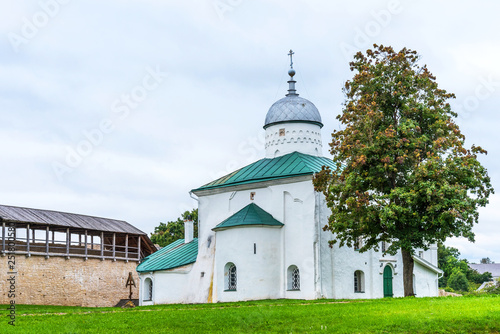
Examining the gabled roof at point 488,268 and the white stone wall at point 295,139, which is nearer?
the white stone wall at point 295,139

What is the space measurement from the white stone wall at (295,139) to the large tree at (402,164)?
8448mm

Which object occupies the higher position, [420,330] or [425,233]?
[425,233]

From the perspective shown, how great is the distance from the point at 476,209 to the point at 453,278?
52.4 meters

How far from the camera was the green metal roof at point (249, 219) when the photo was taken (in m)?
27.7

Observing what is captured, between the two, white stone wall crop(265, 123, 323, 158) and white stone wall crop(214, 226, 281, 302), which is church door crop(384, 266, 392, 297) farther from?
white stone wall crop(265, 123, 323, 158)

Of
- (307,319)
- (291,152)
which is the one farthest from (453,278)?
(307,319)

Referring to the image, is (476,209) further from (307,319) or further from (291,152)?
(291,152)

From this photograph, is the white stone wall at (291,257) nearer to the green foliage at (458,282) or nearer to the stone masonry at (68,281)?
the stone masonry at (68,281)

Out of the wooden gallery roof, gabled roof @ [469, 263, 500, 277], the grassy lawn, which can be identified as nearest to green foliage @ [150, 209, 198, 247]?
the wooden gallery roof

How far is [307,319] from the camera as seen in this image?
14.2 m

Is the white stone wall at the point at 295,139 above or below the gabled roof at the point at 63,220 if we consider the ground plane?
above

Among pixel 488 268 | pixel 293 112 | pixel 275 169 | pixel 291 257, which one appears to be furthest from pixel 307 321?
pixel 488 268

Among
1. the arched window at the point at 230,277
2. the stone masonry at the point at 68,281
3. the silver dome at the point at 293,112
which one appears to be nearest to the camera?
the arched window at the point at 230,277

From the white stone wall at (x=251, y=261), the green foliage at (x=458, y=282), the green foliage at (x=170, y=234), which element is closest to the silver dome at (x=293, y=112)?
the white stone wall at (x=251, y=261)
